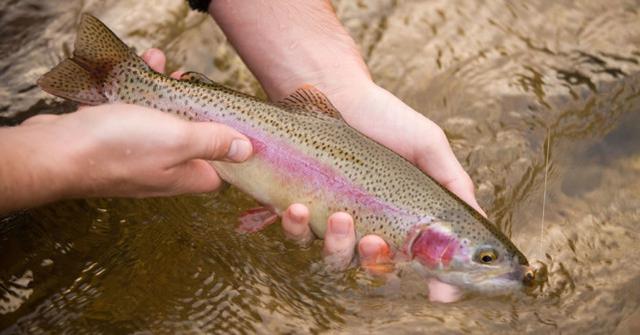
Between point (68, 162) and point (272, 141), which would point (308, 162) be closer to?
point (272, 141)

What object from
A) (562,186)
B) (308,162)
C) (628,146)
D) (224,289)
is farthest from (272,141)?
(628,146)

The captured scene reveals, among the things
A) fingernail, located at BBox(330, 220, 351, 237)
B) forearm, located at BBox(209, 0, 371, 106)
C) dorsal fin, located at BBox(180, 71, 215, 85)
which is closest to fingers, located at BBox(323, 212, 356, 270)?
fingernail, located at BBox(330, 220, 351, 237)

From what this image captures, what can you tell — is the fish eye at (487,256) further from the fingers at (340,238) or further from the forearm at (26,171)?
the forearm at (26,171)

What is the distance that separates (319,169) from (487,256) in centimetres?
70

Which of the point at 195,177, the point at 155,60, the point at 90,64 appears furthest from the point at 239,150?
the point at 155,60

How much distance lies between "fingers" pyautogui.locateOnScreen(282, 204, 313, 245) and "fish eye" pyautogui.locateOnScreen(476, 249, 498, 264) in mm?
643

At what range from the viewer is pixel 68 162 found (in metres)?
2.70

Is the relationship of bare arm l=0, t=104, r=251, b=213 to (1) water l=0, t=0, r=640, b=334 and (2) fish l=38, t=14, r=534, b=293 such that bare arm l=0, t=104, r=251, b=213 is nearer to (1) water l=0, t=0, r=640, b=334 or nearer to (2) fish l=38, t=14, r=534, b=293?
(2) fish l=38, t=14, r=534, b=293

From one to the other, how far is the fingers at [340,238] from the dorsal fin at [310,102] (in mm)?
443

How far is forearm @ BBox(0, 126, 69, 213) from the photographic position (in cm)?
264

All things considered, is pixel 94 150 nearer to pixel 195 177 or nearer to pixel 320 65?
pixel 195 177

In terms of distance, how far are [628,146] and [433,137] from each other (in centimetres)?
132

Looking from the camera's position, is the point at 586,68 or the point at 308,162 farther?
the point at 586,68

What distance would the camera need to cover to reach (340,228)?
2.86 meters
